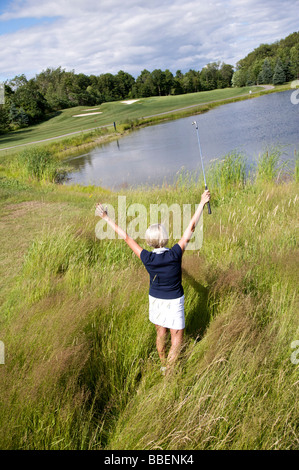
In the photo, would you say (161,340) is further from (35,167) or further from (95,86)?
(95,86)

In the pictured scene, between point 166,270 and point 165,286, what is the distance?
0.51ft

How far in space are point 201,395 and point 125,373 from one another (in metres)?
0.88

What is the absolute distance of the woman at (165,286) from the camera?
2896 mm

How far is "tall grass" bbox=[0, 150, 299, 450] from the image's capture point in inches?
87.0

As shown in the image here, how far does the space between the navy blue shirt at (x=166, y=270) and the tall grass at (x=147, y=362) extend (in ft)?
1.61

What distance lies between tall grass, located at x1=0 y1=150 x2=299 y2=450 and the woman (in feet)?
0.57

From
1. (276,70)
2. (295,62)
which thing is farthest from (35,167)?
(276,70)

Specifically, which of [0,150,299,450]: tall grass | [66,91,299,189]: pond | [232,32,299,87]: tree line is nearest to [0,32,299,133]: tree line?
[232,32,299,87]: tree line

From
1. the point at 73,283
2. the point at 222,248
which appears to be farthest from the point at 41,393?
the point at 222,248

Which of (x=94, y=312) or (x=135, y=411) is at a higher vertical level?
(x=94, y=312)

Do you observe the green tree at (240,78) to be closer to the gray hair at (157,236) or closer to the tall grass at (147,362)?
the tall grass at (147,362)

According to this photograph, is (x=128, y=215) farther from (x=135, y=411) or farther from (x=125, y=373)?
(x=135, y=411)
